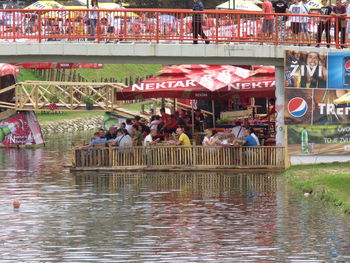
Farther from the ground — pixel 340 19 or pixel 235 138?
pixel 340 19

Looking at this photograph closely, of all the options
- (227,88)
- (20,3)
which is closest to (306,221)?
(227,88)

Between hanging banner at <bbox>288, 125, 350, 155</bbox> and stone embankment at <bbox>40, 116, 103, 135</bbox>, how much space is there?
28.9m

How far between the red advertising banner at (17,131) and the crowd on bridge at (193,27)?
564 inches

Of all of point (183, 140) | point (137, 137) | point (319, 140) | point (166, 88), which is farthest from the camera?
point (166, 88)

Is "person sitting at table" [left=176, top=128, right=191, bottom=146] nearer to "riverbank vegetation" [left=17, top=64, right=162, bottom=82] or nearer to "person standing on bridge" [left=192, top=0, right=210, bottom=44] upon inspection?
"person standing on bridge" [left=192, top=0, right=210, bottom=44]

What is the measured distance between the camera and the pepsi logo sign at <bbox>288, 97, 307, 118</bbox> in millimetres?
31047

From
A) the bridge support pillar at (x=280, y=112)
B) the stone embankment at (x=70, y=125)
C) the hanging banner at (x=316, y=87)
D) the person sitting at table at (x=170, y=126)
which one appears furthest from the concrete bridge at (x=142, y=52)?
the stone embankment at (x=70, y=125)

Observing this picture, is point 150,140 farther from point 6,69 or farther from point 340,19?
point 6,69

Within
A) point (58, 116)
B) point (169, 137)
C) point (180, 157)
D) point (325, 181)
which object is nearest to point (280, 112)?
point (180, 157)

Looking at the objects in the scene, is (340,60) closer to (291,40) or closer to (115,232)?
(291,40)

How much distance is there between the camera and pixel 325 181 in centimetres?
2620

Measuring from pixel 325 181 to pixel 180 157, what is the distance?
605 cm

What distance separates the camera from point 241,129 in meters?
32.7

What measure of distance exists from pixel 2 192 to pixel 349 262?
1277 centimetres
